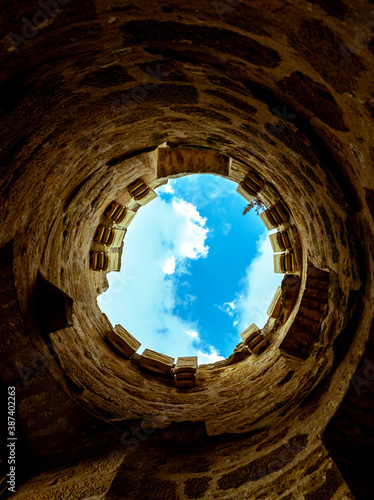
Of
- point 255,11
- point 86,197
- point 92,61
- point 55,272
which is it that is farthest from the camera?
point 86,197

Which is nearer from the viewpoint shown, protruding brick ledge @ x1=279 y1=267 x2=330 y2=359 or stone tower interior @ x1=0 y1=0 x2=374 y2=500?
stone tower interior @ x1=0 y1=0 x2=374 y2=500

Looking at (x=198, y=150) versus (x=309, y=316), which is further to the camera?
(x=198, y=150)

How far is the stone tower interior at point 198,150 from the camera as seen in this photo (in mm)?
1999

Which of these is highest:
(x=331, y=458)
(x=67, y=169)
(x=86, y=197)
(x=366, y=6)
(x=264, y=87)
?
(x=86, y=197)

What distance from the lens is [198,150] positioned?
5.29 m

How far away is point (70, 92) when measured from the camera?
9.09 feet

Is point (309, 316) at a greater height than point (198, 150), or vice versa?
point (198, 150)

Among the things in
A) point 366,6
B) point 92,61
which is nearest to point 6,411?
point 92,61

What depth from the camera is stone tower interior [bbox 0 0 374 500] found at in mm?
1999

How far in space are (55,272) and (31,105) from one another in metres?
2.41

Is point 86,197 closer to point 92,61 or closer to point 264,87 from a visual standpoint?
point 92,61

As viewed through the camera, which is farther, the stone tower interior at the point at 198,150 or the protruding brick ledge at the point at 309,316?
the protruding brick ledge at the point at 309,316

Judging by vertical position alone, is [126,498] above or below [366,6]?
below

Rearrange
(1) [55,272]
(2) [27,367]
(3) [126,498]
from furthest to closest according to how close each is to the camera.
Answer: (1) [55,272]
(2) [27,367]
(3) [126,498]
